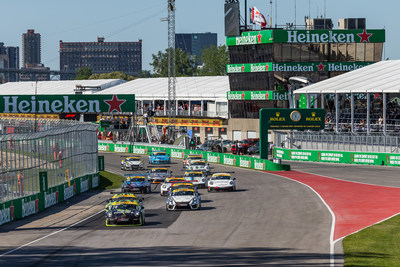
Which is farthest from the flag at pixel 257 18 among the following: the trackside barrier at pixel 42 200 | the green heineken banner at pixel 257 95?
the trackside barrier at pixel 42 200

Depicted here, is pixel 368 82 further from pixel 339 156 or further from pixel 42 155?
pixel 42 155

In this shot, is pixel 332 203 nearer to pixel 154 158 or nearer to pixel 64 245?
pixel 64 245

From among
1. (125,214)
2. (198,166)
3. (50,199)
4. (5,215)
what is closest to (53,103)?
(198,166)

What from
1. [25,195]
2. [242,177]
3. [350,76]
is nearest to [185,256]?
[25,195]

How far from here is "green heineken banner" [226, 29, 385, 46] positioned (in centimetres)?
10419

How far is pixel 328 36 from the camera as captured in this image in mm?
105062

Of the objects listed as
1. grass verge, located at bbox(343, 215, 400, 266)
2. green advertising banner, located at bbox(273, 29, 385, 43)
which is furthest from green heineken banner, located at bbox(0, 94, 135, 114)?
grass verge, located at bbox(343, 215, 400, 266)

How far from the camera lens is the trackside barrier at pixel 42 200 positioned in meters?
39.0

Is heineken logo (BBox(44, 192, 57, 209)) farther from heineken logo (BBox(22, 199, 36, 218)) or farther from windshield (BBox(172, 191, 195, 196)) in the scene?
windshield (BBox(172, 191, 195, 196))

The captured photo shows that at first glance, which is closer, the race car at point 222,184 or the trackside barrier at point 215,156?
the race car at point 222,184

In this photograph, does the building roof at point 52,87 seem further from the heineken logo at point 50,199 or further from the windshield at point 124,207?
the windshield at point 124,207

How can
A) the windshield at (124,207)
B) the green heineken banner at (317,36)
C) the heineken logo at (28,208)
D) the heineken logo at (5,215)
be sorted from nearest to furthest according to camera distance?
the windshield at (124,207), the heineken logo at (5,215), the heineken logo at (28,208), the green heineken banner at (317,36)

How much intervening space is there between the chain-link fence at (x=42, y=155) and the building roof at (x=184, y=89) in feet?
208

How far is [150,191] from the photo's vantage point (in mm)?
53656
